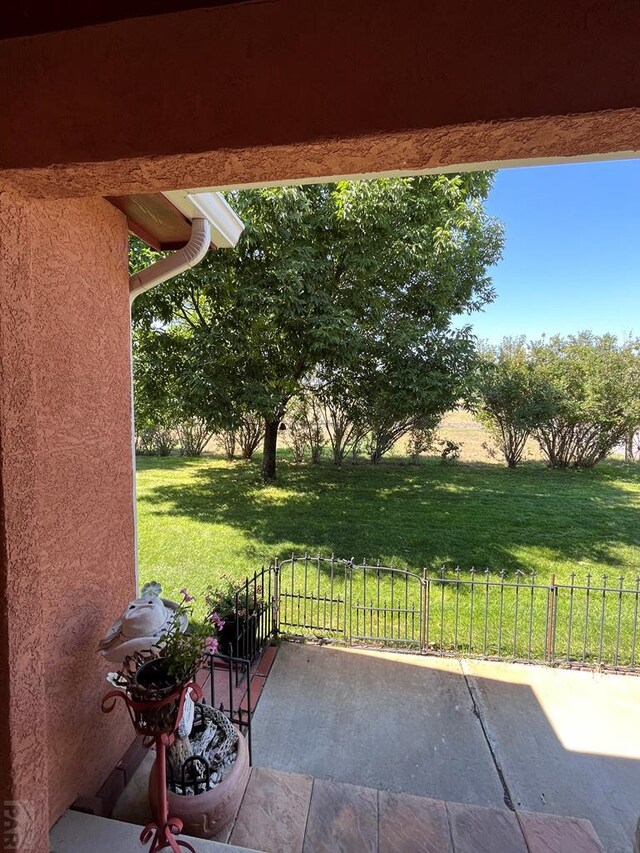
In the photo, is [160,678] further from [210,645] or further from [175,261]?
[175,261]

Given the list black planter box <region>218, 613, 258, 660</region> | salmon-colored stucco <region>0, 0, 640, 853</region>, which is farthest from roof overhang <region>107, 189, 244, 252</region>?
black planter box <region>218, 613, 258, 660</region>

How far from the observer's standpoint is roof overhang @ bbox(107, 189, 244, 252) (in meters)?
1.85

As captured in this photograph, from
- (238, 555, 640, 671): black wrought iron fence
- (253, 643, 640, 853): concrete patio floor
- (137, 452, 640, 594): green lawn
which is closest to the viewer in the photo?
(253, 643, 640, 853): concrete patio floor

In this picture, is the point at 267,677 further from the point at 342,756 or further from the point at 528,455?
the point at 528,455

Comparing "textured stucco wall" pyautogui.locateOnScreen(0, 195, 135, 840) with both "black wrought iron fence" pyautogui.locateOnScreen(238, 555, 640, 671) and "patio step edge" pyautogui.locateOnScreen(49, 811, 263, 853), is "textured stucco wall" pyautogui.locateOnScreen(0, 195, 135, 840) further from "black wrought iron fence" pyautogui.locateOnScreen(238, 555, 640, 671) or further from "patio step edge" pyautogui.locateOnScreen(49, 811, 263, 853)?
"black wrought iron fence" pyautogui.locateOnScreen(238, 555, 640, 671)

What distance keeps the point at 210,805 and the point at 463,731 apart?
5.65ft

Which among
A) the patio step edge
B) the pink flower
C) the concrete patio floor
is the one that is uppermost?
the pink flower

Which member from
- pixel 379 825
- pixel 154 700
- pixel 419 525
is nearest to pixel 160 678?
pixel 154 700

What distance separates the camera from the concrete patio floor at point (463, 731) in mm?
2293

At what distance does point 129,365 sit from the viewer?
6.64 feet

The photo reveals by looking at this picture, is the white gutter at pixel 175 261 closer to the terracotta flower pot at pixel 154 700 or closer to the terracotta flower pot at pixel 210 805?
the terracotta flower pot at pixel 154 700

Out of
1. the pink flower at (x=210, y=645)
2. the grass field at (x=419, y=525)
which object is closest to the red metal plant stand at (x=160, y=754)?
the pink flower at (x=210, y=645)

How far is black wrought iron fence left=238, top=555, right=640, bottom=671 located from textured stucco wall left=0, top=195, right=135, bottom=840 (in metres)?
1.55

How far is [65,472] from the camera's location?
1.57m
